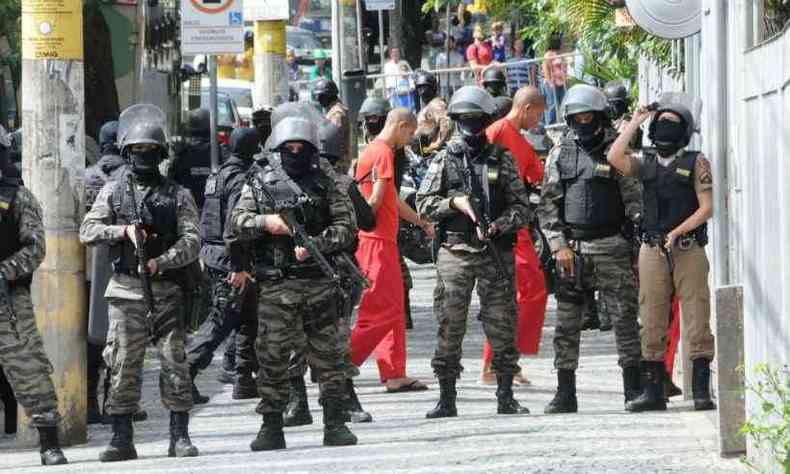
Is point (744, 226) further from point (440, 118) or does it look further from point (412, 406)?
point (440, 118)

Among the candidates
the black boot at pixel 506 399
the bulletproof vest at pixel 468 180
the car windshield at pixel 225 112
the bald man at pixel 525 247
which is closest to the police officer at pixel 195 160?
the bald man at pixel 525 247

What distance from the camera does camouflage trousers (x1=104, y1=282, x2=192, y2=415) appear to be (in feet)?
35.8

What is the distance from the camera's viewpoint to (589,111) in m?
12.0

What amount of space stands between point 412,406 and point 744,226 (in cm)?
378

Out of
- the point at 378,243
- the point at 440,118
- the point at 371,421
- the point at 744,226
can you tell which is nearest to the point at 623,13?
the point at 440,118

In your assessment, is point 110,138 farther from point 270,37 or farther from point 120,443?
point 270,37

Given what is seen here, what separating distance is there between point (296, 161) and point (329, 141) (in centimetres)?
119

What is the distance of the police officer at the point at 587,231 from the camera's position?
39.3 feet

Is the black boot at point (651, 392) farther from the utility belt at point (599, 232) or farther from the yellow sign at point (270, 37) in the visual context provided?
the yellow sign at point (270, 37)

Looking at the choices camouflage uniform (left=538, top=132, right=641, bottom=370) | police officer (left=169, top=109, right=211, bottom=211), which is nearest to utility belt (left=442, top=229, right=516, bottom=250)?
camouflage uniform (left=538, top=132, right=641, bottom=370)

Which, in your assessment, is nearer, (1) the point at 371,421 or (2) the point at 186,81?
(1) the point at 371,421

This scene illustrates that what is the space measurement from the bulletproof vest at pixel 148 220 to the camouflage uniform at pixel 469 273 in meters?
1.89

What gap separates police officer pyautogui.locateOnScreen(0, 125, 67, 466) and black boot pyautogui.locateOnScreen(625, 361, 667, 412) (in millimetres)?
3394

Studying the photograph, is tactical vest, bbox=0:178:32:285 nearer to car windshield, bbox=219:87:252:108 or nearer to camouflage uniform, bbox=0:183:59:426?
camouflage uniform, bbox=0:183:59:426
